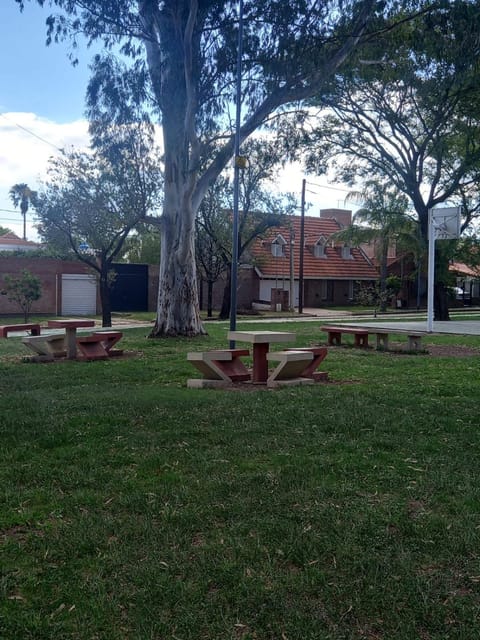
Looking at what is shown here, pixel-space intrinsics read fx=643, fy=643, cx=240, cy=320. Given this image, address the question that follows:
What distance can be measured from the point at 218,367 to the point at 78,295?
26853 millimetres

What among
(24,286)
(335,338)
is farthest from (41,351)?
(24,286)

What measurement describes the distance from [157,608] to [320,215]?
5339cm

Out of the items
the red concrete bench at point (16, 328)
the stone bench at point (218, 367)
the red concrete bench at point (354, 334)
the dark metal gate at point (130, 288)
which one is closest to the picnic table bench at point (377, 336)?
the red concrete bench at point (354, 334)

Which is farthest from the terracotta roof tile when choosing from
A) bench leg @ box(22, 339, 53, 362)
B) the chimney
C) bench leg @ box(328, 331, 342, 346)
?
bench leg @ box(22, 339, 53, 362)

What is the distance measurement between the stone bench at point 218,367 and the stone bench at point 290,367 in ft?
1.78

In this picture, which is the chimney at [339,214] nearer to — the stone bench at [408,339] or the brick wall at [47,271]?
the brick wall at [47,271]

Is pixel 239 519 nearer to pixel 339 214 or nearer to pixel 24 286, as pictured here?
pixel 24 286

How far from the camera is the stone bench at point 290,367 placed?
8.27 metres

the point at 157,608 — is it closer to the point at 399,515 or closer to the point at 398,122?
the point at 399,515

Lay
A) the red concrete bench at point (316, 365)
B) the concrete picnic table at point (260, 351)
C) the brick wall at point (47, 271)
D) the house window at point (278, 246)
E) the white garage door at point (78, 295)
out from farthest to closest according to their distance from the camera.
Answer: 1. the house window at point (278, 246)
2. the white garage door at point (78, 295)
3. the brick wall at point (47, 271)
4. the red concrete bench at point (316, 365)
5. the concrete picnic table at point (260, 351)

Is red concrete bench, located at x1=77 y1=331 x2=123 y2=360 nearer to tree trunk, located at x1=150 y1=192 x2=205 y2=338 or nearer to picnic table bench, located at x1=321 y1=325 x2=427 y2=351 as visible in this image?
tree trunk, located at x1=150 y1=192 x2=205 y2=338

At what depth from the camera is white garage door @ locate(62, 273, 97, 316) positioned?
33.8 m

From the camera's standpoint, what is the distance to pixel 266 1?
14.0 m

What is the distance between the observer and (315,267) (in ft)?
150
